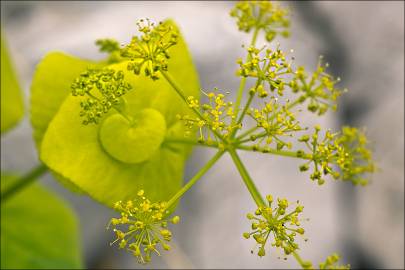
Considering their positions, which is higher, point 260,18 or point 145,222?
point 260,18

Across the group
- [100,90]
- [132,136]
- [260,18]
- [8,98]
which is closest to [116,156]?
[132,136]

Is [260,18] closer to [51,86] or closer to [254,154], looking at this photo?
[51,86]

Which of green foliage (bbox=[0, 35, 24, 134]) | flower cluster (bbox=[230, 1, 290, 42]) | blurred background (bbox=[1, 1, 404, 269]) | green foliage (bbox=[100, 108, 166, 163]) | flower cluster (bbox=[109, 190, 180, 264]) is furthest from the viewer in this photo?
blurred background (bbox=[1, 1, 404, 269])

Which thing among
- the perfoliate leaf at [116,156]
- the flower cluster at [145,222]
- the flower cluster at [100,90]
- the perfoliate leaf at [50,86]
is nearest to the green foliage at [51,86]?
the perfoliate leaf at [50,86]

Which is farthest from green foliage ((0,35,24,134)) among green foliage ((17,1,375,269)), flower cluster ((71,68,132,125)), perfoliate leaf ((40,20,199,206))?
flower cluster ((71,68,132,125))

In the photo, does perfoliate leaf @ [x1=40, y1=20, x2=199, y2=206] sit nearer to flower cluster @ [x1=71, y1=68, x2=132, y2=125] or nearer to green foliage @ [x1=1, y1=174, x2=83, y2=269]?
flower cluster @ [x1=71, y1=68, x2=132, y2=125]

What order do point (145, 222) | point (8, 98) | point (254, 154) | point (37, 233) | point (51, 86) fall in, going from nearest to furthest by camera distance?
point (145, 222), point (51, 86), point (8, 98), point (37, 233), point (254, 154)

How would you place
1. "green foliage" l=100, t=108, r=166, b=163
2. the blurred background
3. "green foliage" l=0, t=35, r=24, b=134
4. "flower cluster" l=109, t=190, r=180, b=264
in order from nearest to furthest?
"flower cluster" l=109, t=190, r=180, b=264 → "green foliage" l=100, t=108, r=166, b=163 → "green foliage" l=0, t=35, r=24, b=134 → the blurred background
